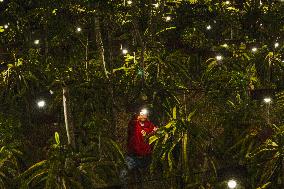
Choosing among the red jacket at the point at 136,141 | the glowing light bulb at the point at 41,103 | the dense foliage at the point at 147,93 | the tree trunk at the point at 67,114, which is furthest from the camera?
the glowing light bulb at the point at 41,103

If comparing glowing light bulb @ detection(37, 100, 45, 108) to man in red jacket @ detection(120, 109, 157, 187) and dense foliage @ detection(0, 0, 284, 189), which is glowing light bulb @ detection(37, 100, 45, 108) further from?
man in red jacket @ detection(120, 109, 157, 187)

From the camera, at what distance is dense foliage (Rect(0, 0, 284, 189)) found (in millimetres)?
8609

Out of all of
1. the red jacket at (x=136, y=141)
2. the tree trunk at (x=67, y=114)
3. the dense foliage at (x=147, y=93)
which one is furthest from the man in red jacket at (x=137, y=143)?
the tree trunk at (x=67, y=114)

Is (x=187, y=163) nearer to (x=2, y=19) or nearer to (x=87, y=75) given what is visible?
(x=87, y=75)

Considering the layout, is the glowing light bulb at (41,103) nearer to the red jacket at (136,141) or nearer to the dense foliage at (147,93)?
the dense foliage at (147,93)

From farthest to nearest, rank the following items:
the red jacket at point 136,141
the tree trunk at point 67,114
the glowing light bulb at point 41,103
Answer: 1. the glowing light bulb at point 41,103
2. the red jacket at point 136,141
3. the tree trunk at point 67,114

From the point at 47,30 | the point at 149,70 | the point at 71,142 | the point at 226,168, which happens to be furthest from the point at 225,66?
the point at 71,142

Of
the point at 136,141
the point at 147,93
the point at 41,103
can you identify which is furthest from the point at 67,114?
the point at 147,93

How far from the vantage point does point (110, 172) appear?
889cm

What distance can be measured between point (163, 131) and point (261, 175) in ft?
8.20

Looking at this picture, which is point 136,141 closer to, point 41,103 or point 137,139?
point 137,139

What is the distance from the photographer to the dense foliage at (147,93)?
8.61m

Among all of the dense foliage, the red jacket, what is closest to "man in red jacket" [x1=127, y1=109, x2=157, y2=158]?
the red jacket

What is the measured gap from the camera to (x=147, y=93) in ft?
36.6
